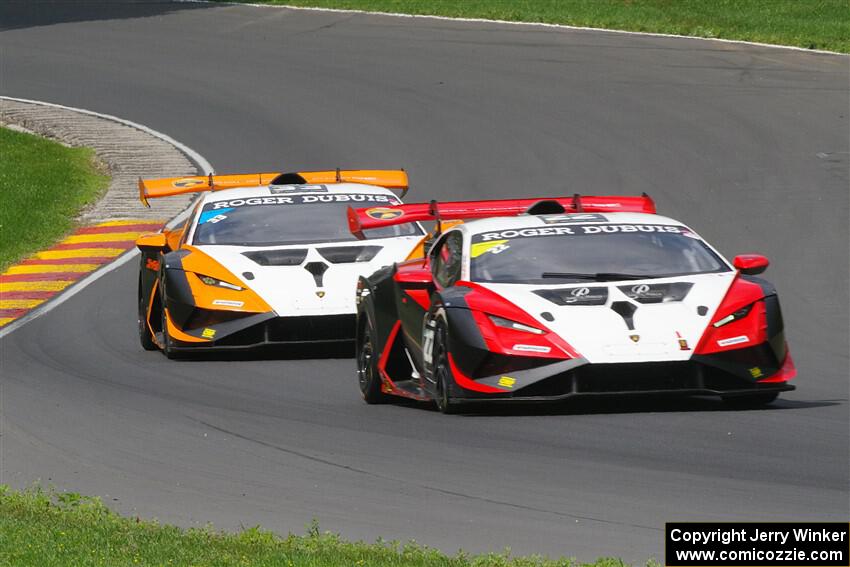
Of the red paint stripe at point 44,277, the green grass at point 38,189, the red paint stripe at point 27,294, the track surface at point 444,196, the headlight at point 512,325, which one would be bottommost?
the green grass at point 38,189

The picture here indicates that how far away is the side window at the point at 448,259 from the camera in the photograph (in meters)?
11.3

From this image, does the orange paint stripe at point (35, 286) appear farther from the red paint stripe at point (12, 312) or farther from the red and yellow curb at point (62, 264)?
the red paint stripe at point (12, 312)

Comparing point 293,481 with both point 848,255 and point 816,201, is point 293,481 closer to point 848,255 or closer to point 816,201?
point 848,255

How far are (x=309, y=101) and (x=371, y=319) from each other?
1878 centimetres

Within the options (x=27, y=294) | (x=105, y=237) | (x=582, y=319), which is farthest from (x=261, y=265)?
(x=105, y=237)

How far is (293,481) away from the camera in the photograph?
9242 millimetres

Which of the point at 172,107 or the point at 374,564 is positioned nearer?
the point at 374,564

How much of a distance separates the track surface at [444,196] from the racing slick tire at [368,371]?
0.17 meters

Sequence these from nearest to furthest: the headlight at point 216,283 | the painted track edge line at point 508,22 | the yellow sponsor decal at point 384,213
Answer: the yellow sponsor decal at point 384,213 < the headlight at point 216,283 < the painted track edge line at point 508,22

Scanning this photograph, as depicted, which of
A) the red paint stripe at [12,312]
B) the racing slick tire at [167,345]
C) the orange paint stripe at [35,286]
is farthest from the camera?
the orange paint stripe at [35,286]

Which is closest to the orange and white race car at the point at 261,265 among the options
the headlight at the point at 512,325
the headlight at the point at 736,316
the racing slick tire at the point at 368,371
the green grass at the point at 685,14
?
the racing slick tire at the point at 368,371

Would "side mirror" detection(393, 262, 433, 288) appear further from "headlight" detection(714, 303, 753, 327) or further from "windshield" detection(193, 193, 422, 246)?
"windshield" detection(193, 193, 422, 246)

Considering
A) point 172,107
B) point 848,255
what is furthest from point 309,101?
point 848,255

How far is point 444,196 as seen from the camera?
23453 mm
